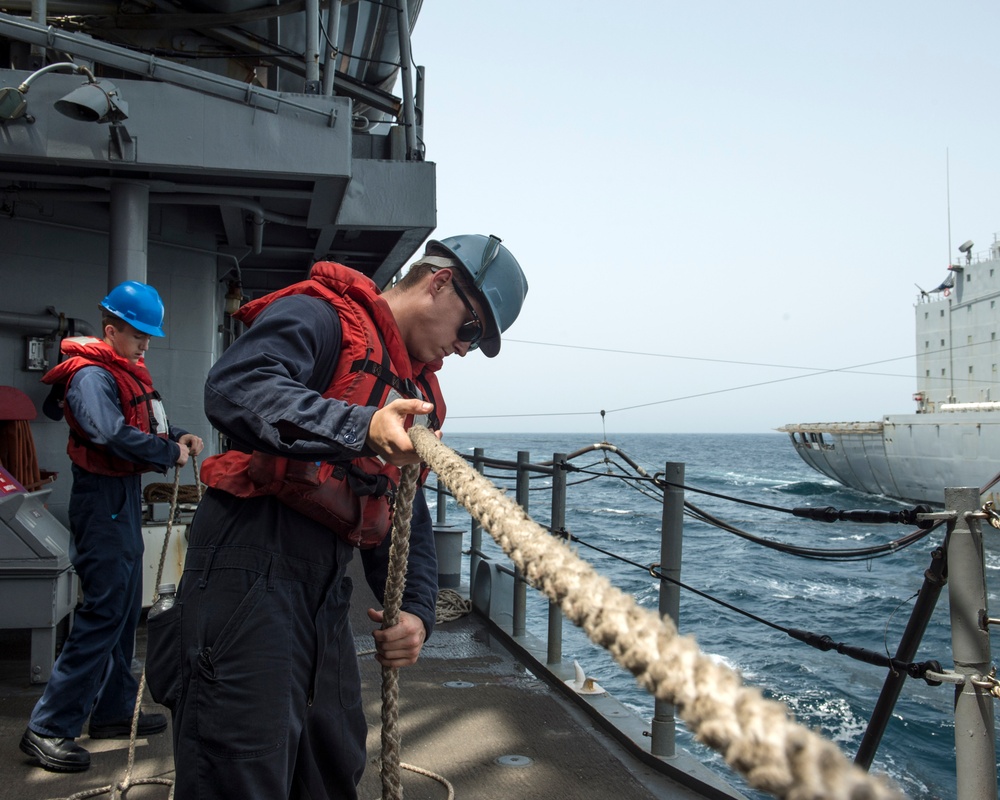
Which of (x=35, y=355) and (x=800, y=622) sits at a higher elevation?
(x=35, y=355)

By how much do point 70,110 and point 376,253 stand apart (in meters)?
4.29

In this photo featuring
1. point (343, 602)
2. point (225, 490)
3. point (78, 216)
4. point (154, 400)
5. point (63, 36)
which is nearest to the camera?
point (225, 490)

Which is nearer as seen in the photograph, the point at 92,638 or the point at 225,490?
the point at 225,490

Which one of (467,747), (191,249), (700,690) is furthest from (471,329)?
(191,249)

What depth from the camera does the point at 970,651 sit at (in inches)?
92.5

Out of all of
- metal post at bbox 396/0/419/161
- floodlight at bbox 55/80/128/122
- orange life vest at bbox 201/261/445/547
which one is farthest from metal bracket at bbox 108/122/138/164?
orange life vest at bbox 201/261/445/547

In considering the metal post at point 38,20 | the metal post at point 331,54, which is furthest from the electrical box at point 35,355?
the metal post at point 331,54

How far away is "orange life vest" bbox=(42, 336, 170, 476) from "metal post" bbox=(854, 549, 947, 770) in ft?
10.2

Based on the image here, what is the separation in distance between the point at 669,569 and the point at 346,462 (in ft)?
7.01

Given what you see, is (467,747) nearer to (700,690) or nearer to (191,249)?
(700,690)

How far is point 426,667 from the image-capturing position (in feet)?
16.3

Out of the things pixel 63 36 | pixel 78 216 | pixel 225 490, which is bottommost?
pixel 225 490

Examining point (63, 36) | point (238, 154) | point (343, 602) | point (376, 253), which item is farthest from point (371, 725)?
point (376, 253)

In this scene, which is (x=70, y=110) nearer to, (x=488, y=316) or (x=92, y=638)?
(x=92, y=638)
